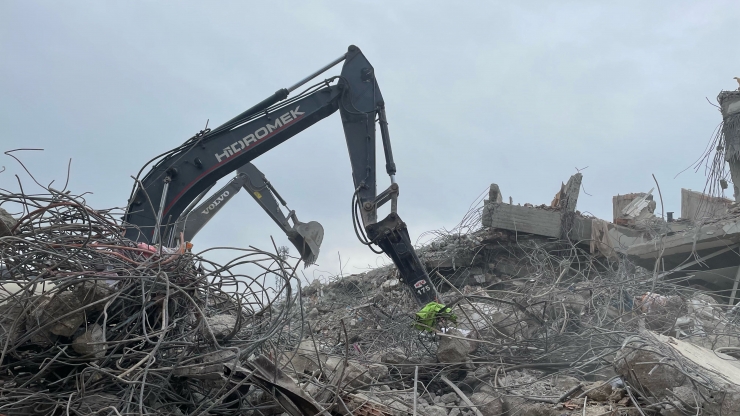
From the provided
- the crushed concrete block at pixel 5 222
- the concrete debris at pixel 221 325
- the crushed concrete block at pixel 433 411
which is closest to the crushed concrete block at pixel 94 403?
the concrete debris at pixel 221 325

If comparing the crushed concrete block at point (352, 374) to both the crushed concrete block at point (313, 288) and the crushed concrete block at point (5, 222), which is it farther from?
the crushed concrete block at point (313, 288)

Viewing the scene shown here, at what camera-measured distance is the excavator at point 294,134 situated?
24.2 feet

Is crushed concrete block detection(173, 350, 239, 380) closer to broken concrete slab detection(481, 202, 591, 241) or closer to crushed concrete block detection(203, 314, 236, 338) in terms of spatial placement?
crushed concrete block detection(203, 314, 236, 338)

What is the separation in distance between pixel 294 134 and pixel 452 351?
379cm

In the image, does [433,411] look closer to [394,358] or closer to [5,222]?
[394,358]

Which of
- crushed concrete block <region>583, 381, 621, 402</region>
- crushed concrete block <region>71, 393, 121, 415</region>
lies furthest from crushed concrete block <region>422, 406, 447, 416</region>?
crushed concrete block <region>71, 393, 121, 415</region>

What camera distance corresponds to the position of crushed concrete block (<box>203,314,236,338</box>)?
4.12 m

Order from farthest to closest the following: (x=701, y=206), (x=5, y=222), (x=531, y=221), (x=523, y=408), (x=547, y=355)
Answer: (x=531, y=221), (x=701, y=206), (x=547, y=355), (x=523, y=408), (x=5, y=222)

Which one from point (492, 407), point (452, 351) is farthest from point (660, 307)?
point (492, 407)

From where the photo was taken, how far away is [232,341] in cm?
409

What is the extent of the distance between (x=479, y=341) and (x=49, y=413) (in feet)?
11.5

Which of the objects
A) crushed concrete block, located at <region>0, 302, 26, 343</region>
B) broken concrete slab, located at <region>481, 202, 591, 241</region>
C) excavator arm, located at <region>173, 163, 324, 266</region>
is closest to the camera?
crushed concrete block, located at <region>0, 302, 26, 343</region>

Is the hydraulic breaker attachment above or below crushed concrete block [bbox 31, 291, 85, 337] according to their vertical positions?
above

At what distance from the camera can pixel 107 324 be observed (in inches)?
150
